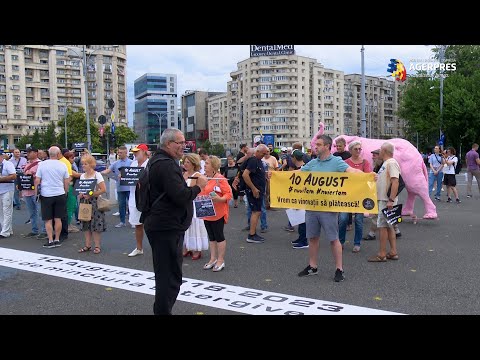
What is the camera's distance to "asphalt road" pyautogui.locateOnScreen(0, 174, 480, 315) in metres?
5.58

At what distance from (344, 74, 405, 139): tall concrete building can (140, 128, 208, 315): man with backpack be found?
14276 centimetres

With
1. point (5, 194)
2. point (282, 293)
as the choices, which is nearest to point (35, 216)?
point (5, 194)

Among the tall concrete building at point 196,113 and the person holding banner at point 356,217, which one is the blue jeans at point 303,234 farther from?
the tall concrete building at point 196,113

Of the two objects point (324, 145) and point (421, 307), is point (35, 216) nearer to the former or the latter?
point (324, 145)

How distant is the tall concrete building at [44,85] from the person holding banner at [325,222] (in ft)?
314

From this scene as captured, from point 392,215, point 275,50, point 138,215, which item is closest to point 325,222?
point 392,215

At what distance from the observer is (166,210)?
451 centimetres

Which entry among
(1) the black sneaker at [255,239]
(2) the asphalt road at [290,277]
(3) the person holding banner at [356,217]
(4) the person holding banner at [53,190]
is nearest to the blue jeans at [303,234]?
(2) the asphalt road at [290,277]

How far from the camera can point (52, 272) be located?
733cm

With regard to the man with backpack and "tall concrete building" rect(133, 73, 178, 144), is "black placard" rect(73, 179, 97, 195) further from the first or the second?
"tall concrete building" rect(133, 73, 178, 144)

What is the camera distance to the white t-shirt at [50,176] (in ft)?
30.0

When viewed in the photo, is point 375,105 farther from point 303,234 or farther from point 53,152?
A: point 53,152

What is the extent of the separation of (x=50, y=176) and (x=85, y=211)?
1286mm
